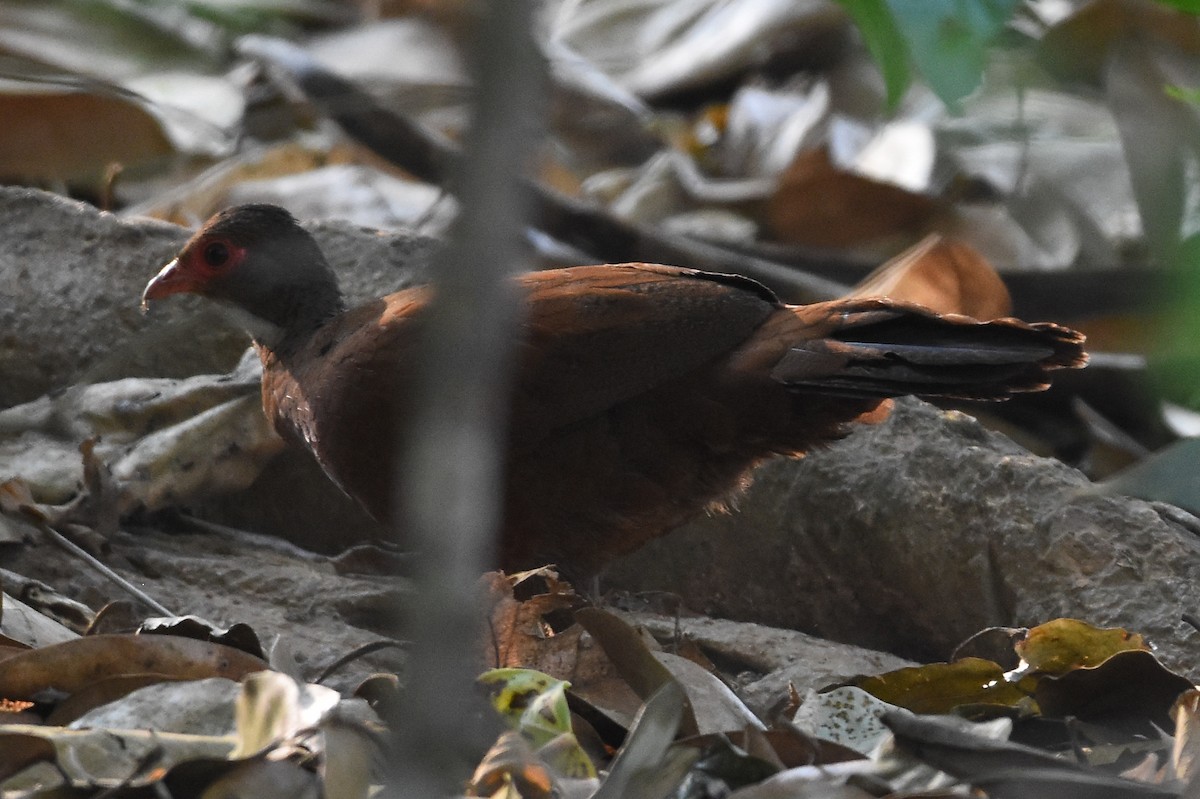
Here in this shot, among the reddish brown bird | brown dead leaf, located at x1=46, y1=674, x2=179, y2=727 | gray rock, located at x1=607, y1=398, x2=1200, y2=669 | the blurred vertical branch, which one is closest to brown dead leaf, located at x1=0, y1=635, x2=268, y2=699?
brown dead leaf, located at x1=46, y1=674, x2=179, y2=727

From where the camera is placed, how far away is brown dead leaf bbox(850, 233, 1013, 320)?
4422 millimetres

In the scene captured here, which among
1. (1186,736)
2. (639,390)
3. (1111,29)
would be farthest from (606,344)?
(1111,29)

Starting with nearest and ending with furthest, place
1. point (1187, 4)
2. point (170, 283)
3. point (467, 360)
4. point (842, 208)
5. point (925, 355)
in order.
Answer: point (467, 360), point (1187, 4), point (925, 355), point (170, 283), point (842, 208)

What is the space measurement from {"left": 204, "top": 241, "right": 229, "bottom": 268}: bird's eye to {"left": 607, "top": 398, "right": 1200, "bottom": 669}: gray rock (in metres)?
1.33

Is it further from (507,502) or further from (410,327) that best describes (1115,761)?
(410,327)

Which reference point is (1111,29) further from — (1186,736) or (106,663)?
(106,663)

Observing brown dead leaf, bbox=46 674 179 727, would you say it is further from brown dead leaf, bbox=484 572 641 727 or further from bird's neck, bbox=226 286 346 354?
bird's neck, bbox=226 286 346 354

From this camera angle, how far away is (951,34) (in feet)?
4.93

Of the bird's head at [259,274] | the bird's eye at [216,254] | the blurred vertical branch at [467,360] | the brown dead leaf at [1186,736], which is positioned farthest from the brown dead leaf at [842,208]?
the blurred vertical branch at [467,360]

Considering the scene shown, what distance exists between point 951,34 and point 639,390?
177 cm

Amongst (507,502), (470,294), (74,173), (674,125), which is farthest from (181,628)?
(674,125)

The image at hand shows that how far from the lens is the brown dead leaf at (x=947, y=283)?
4.42m

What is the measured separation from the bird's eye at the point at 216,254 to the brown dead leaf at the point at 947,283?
1838 mm

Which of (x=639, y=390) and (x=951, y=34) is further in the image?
(x=639, y=390)
